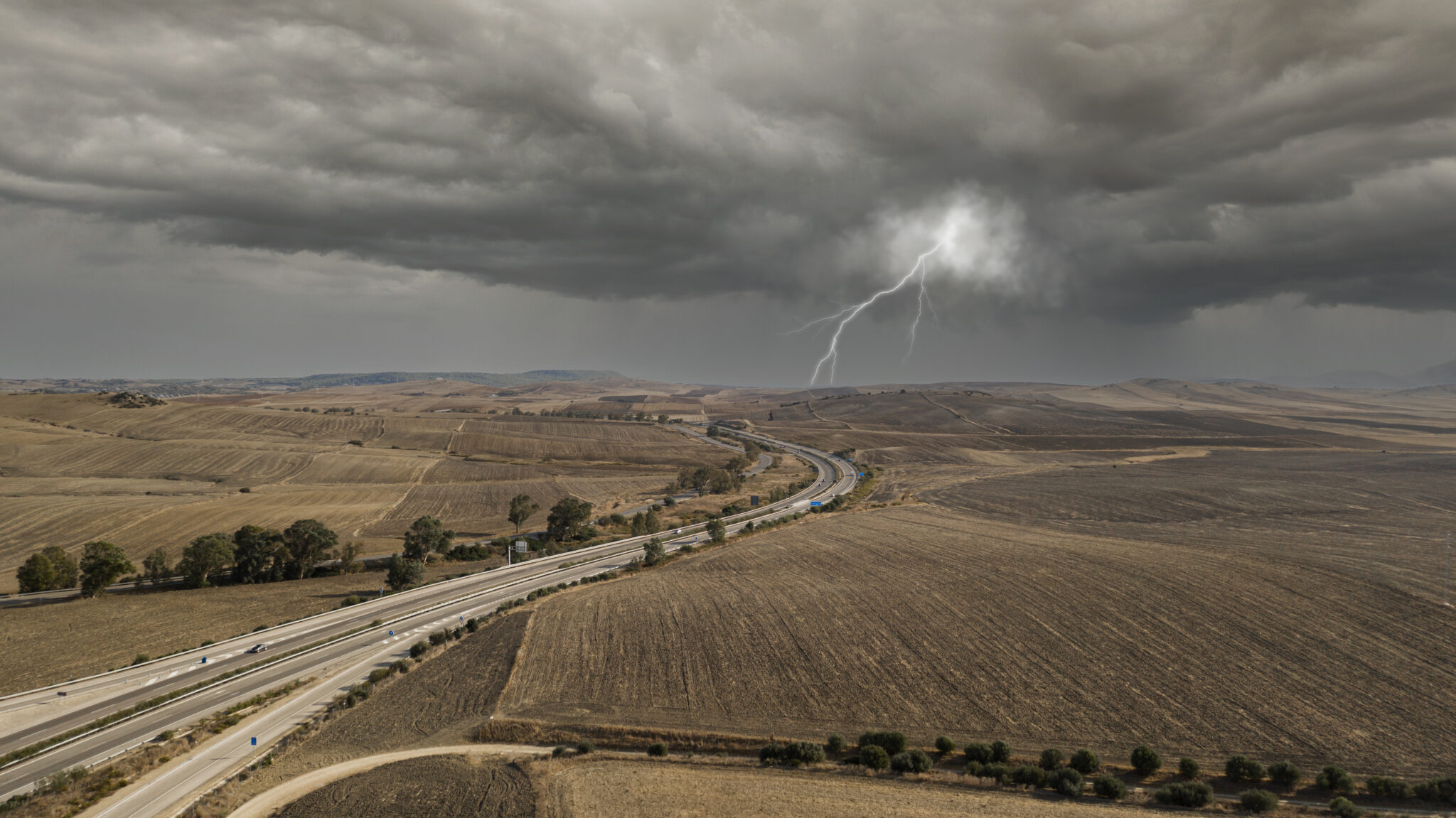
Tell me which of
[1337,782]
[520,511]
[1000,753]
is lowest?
[520,511]

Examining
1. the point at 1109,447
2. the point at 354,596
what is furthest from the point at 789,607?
the point at 1109,447

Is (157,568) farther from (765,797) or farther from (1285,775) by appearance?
(1285,775)

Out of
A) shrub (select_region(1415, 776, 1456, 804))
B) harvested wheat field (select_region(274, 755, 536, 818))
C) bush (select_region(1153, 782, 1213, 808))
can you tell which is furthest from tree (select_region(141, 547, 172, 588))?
shrub (select_region(1415, 776, 1456, 804))

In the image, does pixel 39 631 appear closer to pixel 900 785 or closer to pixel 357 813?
pixel 357 813

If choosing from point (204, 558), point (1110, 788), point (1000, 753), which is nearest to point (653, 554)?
point (1000, 753)

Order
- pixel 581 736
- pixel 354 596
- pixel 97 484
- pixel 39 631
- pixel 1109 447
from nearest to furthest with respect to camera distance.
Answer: pixel 581 736 → pixel 39 631 → pixel 354 596 → pixel 97 484 → pixel 1109 447

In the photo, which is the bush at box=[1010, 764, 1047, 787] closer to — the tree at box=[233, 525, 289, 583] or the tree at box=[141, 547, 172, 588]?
the tree at box=[233, 525, 289, 583]
